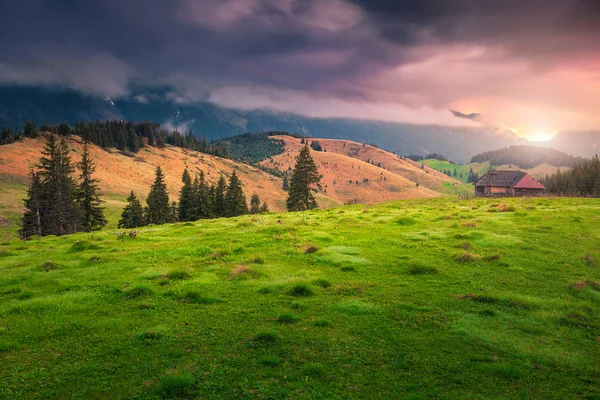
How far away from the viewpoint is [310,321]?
10719 mm

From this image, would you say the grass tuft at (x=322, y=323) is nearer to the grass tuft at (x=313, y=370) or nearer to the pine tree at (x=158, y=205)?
the grass tuft at (x=313, y=370)

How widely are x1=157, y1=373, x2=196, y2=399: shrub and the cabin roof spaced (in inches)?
3608

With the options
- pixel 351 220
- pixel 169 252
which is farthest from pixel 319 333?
pixel 351 220

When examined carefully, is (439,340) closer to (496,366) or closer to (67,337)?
(496,366)

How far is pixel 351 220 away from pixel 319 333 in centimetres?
1980

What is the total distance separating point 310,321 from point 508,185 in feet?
291

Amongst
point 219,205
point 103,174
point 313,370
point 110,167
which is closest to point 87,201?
point 219,205

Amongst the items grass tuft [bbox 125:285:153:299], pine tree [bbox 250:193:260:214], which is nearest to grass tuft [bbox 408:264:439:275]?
grass tuft [bbox 125:285:153:299]

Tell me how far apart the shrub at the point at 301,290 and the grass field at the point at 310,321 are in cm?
4

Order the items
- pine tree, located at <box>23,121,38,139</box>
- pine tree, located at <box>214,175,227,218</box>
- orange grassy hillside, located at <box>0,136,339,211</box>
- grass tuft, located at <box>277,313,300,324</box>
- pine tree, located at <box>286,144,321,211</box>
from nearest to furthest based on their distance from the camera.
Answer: grass tuft, located at <box>277,313,300,324</box> → pine tree, located at <box>286,144,321,211</box> → pine tree, located at <box>214,175,227,218</box> → orange grassy hillside, located at <box>0,136,339,211</box> → pine tree, located at <box>23,121,38,139</box>

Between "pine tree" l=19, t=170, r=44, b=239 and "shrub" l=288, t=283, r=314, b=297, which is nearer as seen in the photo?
"shrub" l=288, t=283, r=314, b=297

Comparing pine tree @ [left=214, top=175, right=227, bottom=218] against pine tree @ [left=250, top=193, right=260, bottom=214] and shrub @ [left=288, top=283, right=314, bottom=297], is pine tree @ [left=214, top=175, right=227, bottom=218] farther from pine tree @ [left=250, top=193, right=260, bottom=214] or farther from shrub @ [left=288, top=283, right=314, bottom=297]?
shrub @ [left=288, top=283, right=314, bottom=297]

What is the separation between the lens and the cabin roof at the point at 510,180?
3184 inches

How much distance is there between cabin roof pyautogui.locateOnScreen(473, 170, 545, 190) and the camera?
8088cm
